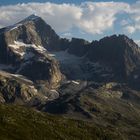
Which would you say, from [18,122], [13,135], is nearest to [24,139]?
[13,135]

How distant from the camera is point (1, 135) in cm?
15888

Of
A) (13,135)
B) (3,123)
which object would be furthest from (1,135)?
(3,123)

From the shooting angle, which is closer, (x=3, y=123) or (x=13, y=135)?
(x=13, y=135)

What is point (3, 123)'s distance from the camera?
589 ft

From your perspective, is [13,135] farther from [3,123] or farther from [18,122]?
[18,122]

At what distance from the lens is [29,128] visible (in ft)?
639

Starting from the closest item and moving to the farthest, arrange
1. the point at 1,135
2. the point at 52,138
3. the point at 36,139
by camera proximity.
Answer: the point at 1,135
the point at 36,139
the point at 52,138

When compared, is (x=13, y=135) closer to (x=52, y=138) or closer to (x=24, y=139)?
(x=24, y=139)

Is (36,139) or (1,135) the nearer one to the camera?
(1,135)

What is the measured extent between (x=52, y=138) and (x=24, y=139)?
26200mm

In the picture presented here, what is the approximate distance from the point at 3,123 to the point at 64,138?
104 ft

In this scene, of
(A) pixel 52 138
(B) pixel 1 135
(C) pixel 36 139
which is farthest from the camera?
(A) pixel 52 138

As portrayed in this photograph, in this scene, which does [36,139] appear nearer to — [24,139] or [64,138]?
[24,139]

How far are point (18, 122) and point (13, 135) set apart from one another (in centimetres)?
3357
